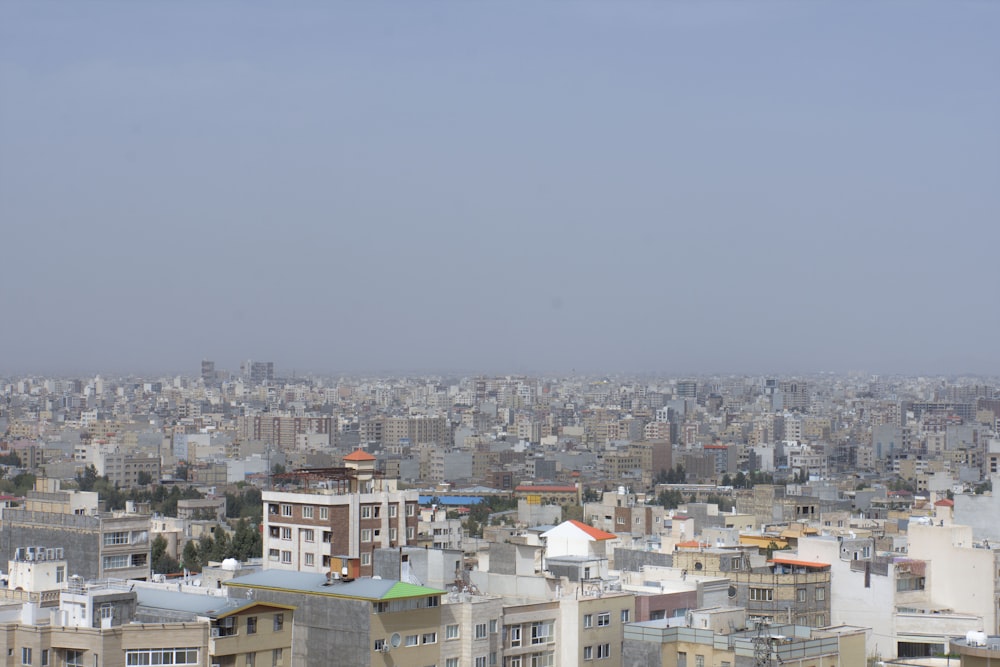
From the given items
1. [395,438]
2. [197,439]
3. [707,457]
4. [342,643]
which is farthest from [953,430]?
[342,643]

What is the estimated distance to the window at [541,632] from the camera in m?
19.8

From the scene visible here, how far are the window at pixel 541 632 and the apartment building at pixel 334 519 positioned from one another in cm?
514

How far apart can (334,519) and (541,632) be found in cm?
609

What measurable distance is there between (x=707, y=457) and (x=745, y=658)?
80915mm

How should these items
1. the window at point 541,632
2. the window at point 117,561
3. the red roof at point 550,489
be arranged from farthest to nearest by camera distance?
the red roof at point 550,489
the window at point 117,561
the window at point 541,632

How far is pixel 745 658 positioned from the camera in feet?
60.2

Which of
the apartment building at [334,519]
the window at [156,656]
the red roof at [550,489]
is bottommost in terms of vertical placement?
the red roof at [550,489]

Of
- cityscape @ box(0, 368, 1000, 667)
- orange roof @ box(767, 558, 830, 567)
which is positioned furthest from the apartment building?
orange roof @ box(767, 558, 830, 567)

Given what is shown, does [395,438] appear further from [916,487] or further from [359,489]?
[359,489]

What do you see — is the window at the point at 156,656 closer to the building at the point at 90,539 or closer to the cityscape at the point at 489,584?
the cityscape at the point at 489,584

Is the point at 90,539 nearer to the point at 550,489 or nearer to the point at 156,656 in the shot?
the point at 156,656

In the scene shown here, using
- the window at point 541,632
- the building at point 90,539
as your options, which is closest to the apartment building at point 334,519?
the building at point 90,539

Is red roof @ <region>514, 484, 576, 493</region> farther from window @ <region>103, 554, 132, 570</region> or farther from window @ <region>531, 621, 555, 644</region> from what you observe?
window @ <region>531, 621, 555, 644</region>

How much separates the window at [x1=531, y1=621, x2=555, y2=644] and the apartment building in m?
5.14
